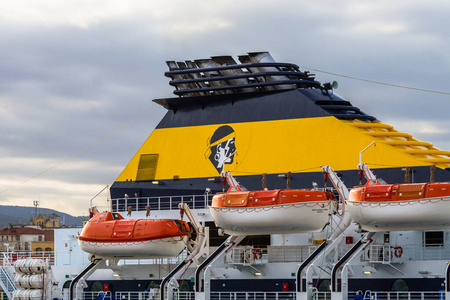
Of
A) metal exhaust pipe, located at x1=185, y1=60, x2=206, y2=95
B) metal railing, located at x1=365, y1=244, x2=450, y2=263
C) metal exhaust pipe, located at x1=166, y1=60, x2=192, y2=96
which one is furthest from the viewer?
metal exhaust pipe, located at x1=166, y1=60, x2=192, y2=96

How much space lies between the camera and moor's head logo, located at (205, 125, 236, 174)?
38.2 meters

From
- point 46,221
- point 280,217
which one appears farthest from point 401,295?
point 46,221

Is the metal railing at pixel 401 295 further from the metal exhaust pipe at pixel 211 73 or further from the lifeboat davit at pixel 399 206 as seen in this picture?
the metal exhaust pipe at pixel 211 73

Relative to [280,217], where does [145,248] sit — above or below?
below

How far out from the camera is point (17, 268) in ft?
130

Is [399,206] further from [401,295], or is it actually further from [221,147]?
[221,147]

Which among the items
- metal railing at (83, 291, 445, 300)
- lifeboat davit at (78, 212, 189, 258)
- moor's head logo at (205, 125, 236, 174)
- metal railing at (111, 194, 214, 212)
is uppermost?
moor's head logo at (205, 125, 236, 174)

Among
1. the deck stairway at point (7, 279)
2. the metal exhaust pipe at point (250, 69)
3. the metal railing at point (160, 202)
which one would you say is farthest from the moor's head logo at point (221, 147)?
the deck stairway at point (7, 279)

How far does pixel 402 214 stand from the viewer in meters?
31.8

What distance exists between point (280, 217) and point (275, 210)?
0.32m

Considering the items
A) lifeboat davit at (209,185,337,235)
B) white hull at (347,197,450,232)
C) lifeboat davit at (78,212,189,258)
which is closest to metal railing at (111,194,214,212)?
lifeboat davit at (78,212,189,258)

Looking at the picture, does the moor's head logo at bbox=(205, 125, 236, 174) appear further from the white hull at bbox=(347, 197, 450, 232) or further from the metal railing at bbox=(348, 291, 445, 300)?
the metal railing at bbox=(348, 291, 445, 300)

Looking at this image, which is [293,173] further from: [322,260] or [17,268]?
[17,268]

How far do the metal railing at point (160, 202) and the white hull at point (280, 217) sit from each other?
3.12 meters
